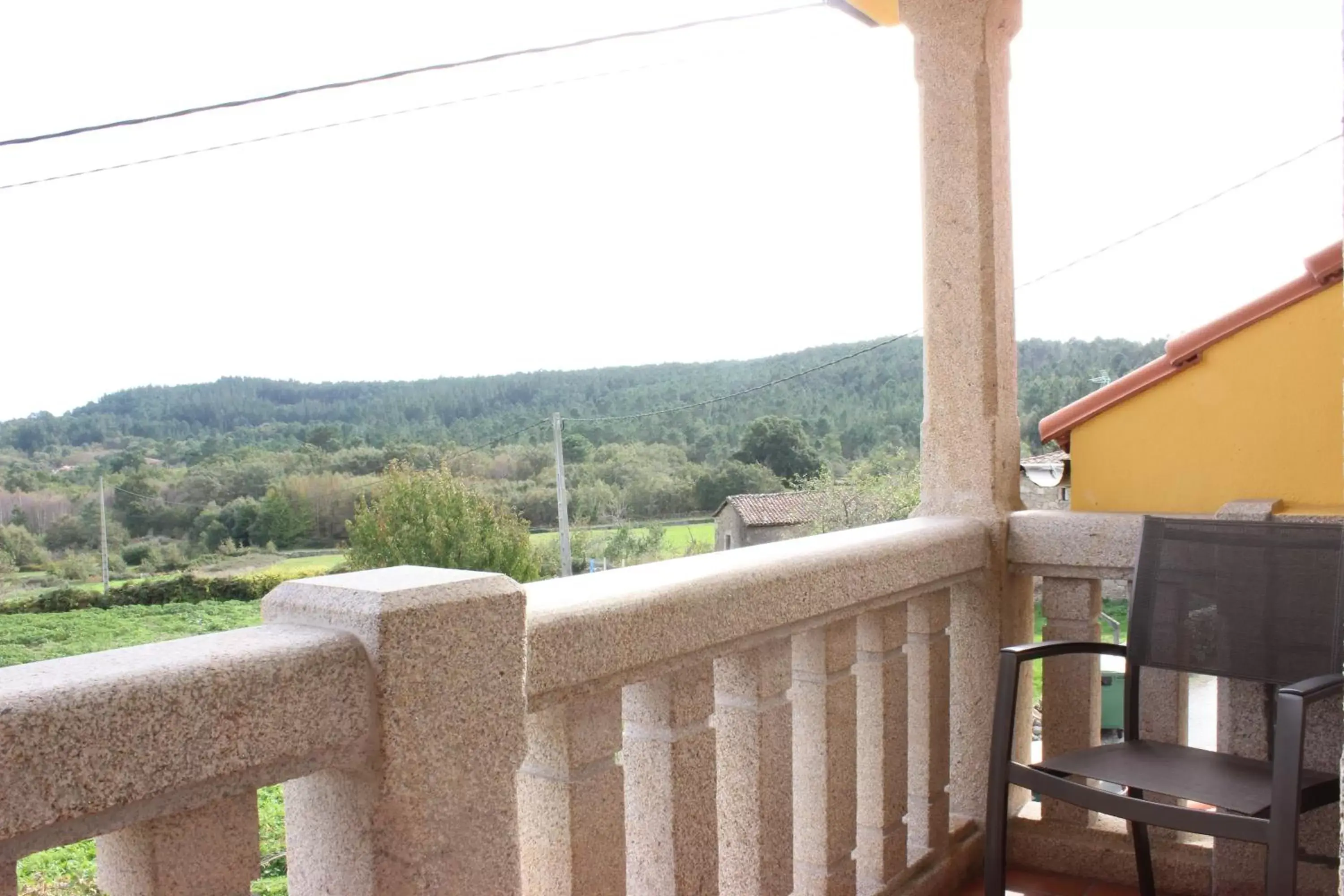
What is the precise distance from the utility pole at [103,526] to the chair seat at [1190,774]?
11.7ft

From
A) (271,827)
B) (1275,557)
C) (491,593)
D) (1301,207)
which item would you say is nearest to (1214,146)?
(1301,207)

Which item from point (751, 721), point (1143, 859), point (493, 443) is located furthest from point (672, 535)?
point (751, 721)

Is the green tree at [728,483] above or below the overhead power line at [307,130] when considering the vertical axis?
below

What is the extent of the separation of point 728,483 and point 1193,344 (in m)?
4.81

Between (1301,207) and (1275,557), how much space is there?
3673 millimetres

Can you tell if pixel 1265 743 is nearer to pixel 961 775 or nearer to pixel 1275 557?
pixel 1275 557

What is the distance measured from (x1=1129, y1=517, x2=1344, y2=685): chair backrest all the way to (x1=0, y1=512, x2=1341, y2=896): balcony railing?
0.17 meters

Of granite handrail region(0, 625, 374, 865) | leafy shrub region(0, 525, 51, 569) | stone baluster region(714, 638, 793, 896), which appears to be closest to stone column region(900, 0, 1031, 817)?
stone baluster region(714, 638, 793, 896)

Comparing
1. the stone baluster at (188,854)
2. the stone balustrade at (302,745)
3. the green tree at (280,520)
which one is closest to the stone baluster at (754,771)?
the stone balustrade at (302,745)

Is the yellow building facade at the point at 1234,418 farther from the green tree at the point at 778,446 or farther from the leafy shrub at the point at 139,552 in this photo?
the green tree at the point at 778,446

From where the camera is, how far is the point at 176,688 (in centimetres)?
86

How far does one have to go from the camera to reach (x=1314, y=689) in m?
1.75

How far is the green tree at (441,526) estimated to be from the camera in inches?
216

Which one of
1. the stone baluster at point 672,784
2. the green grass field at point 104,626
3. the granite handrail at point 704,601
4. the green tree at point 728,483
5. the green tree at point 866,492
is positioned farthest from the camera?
the green tree at point 866,492
